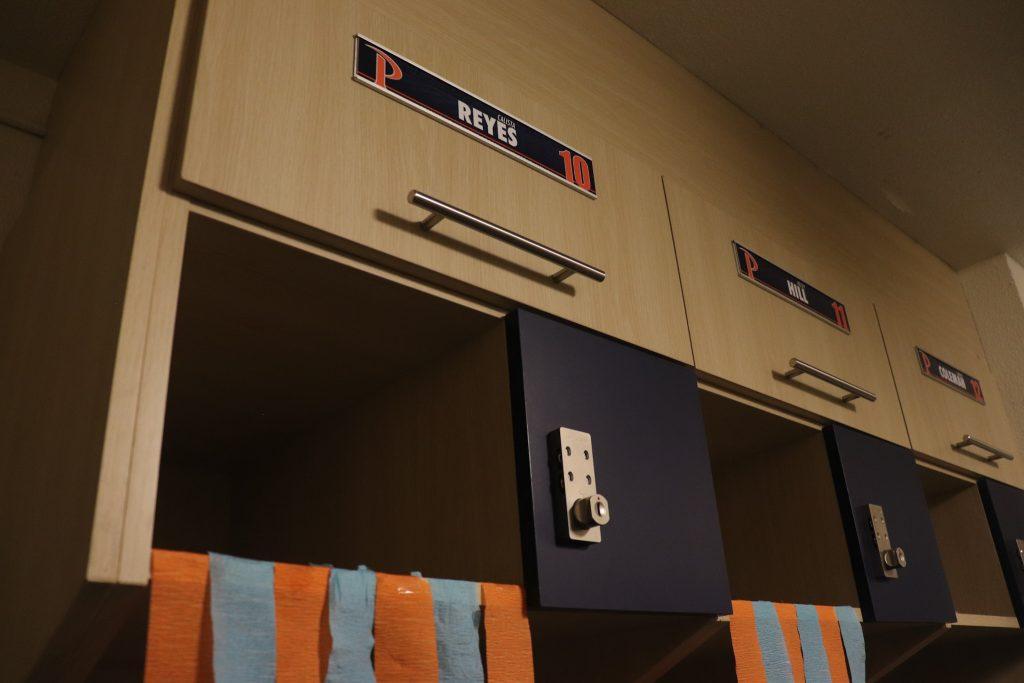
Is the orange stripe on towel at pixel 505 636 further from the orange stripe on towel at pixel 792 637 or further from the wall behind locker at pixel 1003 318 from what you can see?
the wall behind locker at pixel 1003 318

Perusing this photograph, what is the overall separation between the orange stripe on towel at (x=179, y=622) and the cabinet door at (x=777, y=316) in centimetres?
77

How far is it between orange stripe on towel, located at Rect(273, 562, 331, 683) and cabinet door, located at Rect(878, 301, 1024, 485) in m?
1.35

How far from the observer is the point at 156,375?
62 centimetres

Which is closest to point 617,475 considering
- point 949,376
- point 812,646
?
point 812,646

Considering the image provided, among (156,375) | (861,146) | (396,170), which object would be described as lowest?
(156,375)

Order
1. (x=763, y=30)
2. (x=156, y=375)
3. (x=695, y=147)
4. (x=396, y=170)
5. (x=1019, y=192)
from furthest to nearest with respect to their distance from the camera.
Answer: (x=1019, y=192) < (x=763, y=30) < (x=695, y=147) < (x=396, y=170) < (x=156, y=375)

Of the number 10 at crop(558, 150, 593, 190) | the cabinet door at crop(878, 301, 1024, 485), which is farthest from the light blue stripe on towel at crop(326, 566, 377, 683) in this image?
the cabinet door at crop(878, 301, 1024, 485)

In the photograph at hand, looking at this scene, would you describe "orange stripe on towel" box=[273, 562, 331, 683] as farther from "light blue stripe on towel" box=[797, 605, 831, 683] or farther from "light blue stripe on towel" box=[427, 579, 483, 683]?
"light blue stripe on towel" box=[797, 605, 831, 683]

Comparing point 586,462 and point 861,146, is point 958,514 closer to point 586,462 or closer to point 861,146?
point 861,146

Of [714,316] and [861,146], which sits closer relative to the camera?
[714,316]

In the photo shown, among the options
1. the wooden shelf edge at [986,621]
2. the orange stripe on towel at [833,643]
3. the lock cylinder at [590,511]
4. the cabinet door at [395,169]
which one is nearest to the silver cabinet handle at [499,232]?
the cabinet door at [395,169]

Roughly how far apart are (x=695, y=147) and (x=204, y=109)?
0.99 meters

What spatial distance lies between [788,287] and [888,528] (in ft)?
1.46

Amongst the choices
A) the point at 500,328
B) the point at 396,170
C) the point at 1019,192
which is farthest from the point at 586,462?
the point at 1019,192
